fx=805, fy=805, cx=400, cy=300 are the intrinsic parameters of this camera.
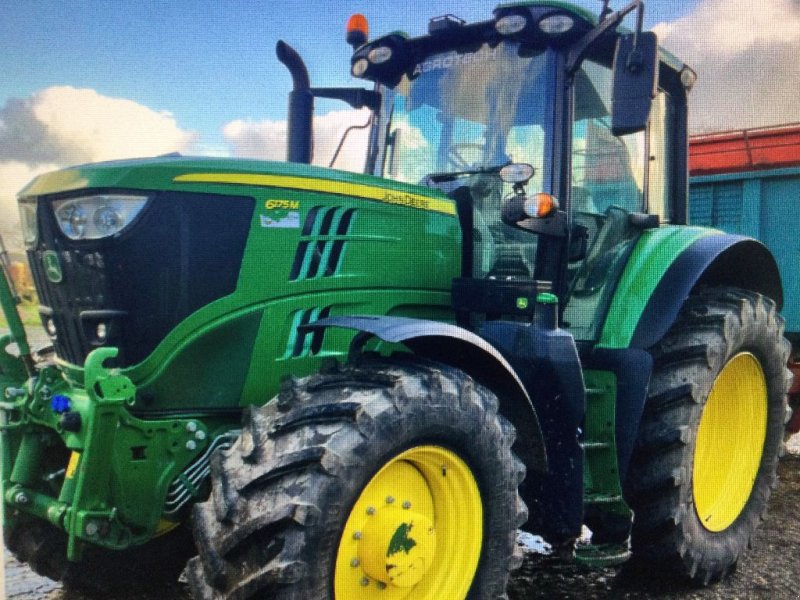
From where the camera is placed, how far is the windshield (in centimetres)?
340

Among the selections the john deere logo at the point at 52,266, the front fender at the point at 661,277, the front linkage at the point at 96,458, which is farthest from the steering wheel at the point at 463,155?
the john deere logo at the point at 52,266

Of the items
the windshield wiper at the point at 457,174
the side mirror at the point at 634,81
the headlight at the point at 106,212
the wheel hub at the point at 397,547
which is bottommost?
the wheel hub at the point at 397,547

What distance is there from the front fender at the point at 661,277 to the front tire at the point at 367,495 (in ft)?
3.44

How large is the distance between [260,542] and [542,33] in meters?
2.33

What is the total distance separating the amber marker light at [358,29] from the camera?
3.89m

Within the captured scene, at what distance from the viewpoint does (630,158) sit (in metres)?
3.85

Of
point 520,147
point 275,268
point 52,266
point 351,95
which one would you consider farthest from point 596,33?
point 52,266

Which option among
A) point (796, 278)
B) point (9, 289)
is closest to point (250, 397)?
point (9, 289)

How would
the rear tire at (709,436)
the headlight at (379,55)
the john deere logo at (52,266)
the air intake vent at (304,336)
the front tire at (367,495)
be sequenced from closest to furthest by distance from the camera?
1. the front tire at (367,495)
2. the john deere logo at (52,266)
3. the air intake vent at (304,336)
4. the rear tire at (709,436)
5. the headlight at (379,55)

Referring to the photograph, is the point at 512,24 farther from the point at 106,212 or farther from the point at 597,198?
the point at 106,212

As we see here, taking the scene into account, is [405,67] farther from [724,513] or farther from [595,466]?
[724,513]

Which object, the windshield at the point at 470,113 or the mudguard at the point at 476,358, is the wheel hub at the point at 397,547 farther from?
the windshield at the point at 470,113

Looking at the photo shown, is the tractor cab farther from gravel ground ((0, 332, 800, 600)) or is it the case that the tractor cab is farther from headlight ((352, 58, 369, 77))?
gravel ground ((0, 332, 800, 600))

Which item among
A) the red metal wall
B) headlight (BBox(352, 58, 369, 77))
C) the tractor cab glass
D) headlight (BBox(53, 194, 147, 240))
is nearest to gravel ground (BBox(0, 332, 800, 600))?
the tractor cab glass
